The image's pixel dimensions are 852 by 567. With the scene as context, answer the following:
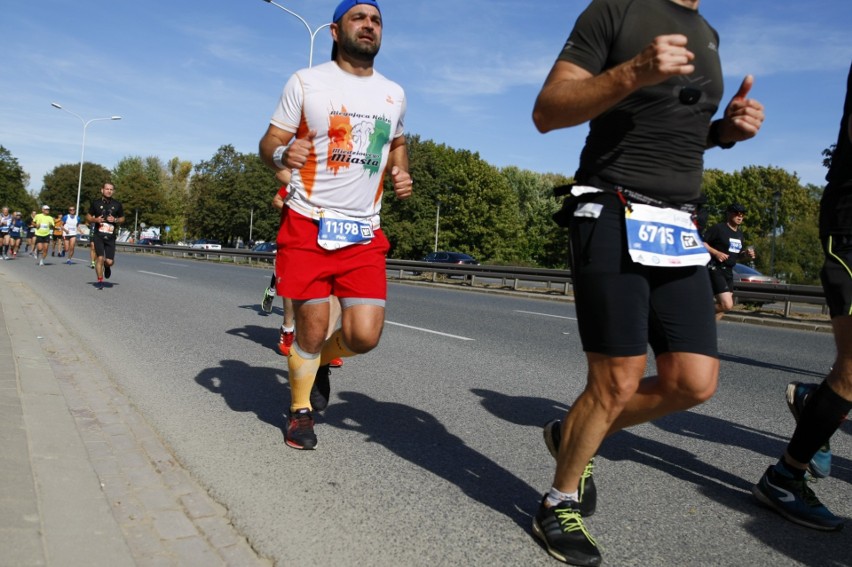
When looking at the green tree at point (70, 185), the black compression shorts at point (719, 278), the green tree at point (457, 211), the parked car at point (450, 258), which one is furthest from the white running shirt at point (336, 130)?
the green tree at point (70, 185)

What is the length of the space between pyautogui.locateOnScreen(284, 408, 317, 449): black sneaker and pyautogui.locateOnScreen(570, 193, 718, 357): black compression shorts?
1816 millimetres

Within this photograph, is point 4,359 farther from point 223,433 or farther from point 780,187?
point 780,187

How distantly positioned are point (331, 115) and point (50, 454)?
2.06 meters

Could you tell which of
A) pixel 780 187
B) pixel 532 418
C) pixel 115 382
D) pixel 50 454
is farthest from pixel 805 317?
pixel 780 187

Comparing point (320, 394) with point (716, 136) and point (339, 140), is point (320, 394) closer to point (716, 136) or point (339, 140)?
point (339, 140)

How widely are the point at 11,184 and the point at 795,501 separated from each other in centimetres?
9894

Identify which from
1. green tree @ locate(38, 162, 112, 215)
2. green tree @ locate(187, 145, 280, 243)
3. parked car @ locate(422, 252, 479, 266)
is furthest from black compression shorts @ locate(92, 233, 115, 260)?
green tree @ locate(38, 162, 112, 215)

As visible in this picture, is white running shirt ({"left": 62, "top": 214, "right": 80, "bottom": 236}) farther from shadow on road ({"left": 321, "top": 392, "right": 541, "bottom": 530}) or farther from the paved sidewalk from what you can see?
shadow on road ({"left": 321, "top": 392, "right": 541, "bottom": 530})

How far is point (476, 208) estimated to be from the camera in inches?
2724

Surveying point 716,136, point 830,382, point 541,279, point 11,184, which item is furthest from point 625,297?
point 11,184

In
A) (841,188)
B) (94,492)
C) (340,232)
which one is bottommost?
(94,492)

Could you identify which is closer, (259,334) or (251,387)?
(251,387)

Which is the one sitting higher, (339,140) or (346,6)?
(346,6)

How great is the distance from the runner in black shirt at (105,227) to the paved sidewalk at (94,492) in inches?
391
